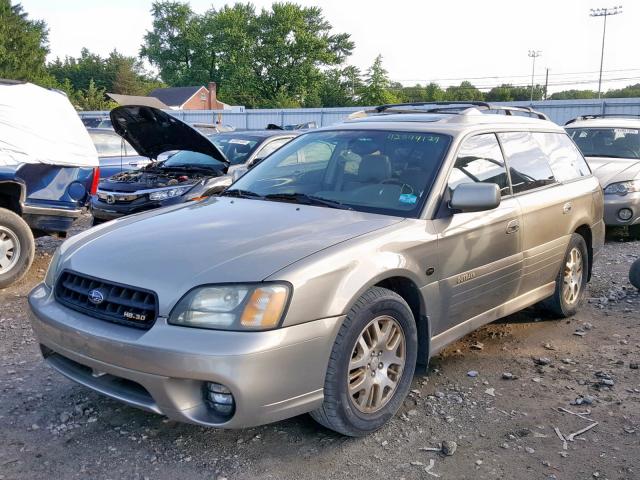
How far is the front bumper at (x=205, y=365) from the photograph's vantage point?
2646mm

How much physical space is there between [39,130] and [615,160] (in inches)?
312

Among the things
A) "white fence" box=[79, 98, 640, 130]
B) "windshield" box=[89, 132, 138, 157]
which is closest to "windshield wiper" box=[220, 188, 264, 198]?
"windshield" box=[89, 132, 138, 157]

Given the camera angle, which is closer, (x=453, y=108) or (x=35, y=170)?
(x=453, y=108)

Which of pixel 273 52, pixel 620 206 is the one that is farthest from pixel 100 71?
pixel 620 206

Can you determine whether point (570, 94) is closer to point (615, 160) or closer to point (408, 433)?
point (615, 160)

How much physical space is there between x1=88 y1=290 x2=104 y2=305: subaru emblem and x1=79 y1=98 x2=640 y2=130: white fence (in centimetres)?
1592

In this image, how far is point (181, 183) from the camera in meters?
7.82

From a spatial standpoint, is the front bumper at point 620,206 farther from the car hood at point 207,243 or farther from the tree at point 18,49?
the tree at point 18,49

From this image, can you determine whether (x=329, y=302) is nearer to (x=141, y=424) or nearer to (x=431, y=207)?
(x=431, y=207)

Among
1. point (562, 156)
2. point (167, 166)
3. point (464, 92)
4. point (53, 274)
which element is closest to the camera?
point (53, 274)

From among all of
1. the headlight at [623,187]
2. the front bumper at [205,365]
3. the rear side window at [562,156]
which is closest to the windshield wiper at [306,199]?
the front bumper at [205,365]

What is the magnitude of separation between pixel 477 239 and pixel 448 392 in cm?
98

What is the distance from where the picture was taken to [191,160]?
345 inches

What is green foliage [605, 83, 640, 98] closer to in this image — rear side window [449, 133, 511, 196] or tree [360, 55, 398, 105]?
tree [360, 55, 398, 105]
